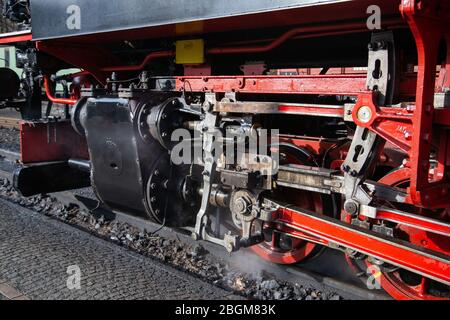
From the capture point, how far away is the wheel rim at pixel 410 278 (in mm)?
2830

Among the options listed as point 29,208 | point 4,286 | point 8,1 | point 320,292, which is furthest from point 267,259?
point 8,1

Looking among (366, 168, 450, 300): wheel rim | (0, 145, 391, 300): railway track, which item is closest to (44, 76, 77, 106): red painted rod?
(0, 145, 391, 300): railway track

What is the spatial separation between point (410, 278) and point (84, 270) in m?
2.33

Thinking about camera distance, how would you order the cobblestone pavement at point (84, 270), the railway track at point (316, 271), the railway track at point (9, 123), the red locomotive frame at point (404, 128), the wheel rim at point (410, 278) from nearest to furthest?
the red locomotive frame at point (404, 128)
the wheel rim at point (410, 278)
the cobblestone pavement at point (84, 270)
the railway track at point (316, 271)
the railway track at point (9, 123)

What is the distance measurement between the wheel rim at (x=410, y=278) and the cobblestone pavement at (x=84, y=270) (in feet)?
3.52

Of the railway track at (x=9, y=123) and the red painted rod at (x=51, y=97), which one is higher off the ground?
the red painted rod at (x=51, y=97)

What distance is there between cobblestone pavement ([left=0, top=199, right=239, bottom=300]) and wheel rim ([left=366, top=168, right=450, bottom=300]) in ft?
3.52

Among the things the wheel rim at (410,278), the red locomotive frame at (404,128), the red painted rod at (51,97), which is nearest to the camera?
the red locomotive frame at (404,128)

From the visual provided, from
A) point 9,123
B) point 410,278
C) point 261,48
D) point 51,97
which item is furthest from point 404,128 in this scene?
point 9,123

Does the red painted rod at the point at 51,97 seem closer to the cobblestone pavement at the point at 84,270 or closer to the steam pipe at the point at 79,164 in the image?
the steam pipe at the point at 79,164

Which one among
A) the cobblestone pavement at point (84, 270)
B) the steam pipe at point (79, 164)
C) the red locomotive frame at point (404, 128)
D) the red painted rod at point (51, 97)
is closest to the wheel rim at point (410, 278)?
the red locomotive frame at point (404, 128)

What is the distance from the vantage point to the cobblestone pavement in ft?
10.1

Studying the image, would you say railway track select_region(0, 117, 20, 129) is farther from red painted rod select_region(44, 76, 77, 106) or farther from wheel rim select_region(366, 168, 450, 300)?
wheel rim select_region(366, 168, 450, 300)

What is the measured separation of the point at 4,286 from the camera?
3.09 metres
